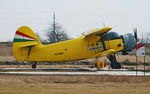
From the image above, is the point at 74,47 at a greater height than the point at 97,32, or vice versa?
the point at 97,32

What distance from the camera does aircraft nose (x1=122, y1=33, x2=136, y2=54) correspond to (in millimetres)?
36344

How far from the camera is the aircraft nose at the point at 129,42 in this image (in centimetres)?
3634

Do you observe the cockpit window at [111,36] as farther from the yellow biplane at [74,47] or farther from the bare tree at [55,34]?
the bare tree at [55,34]

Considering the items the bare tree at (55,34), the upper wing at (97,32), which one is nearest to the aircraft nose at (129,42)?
the upper wing at (97,32)

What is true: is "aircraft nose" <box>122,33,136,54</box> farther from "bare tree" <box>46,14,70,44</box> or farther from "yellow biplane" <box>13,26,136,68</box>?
"bare tree" <box>46,14,70,44</box>

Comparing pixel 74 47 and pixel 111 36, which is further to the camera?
pixel 111 36

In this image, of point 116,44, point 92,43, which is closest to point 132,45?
point 116,44

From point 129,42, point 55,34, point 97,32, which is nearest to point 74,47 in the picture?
point 97,32

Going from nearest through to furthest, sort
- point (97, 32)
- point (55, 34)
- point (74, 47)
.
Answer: point (97, 32)
point (74, 47)
point (55, 34)

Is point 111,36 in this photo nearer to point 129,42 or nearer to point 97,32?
point 97,32

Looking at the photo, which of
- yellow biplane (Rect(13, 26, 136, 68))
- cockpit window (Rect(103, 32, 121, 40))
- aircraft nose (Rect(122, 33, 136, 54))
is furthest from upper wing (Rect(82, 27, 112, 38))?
aircraft nose (Rect(122, 33, 136, 54))

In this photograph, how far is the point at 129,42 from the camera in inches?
1436

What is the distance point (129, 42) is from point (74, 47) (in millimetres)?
5584

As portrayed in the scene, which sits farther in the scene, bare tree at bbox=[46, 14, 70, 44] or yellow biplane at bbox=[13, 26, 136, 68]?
bare tree at bbox=[46, 14, 70, 44]
